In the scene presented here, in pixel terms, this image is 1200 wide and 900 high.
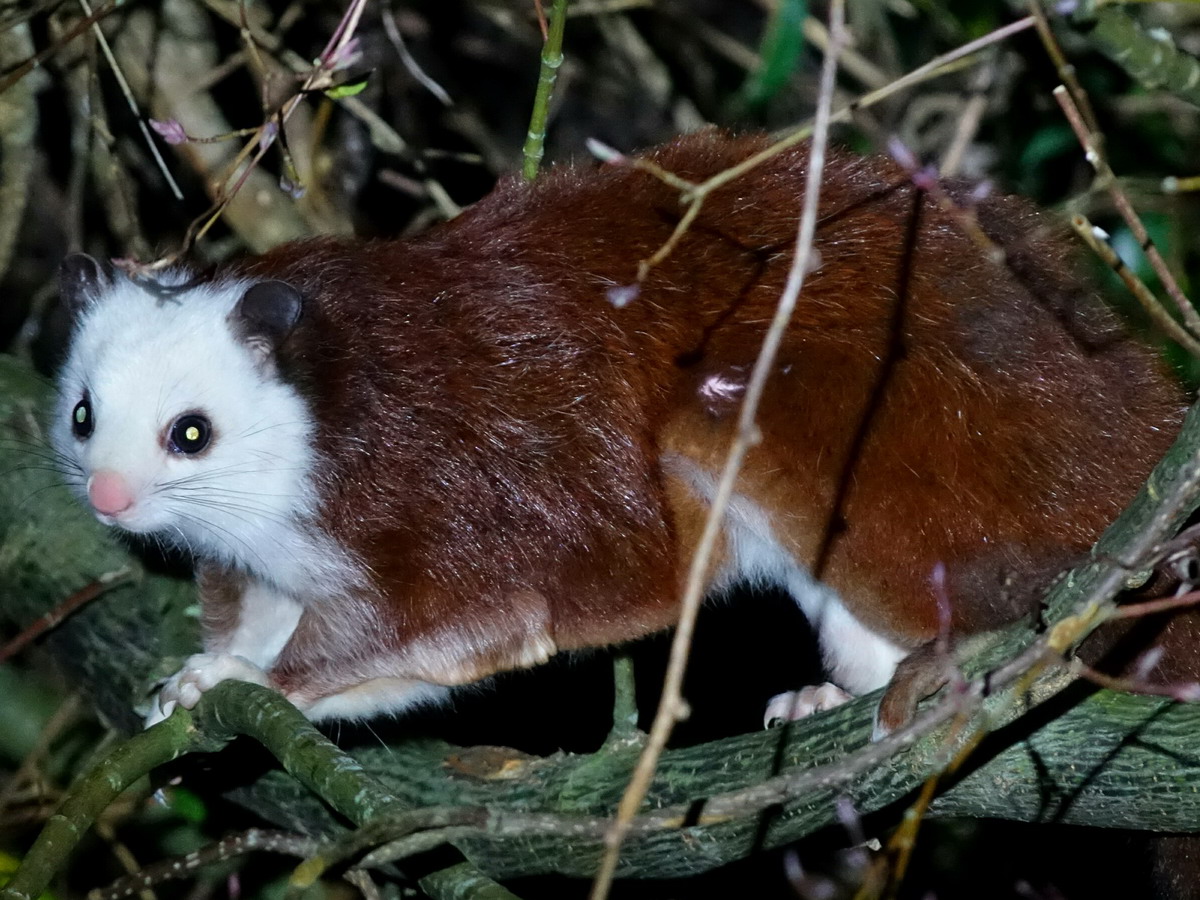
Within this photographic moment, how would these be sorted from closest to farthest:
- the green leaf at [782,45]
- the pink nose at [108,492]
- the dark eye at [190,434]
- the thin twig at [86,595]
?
1. the pink nose at [108,492]
2. the dark eye at [190,434]
3. the thin twig at [86,595]
4. the green leaf at [782,45]

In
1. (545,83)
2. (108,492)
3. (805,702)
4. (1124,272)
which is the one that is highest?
(545,83)

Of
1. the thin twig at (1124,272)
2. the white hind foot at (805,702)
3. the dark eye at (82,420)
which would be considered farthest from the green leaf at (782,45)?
the dark eye at (82,420)

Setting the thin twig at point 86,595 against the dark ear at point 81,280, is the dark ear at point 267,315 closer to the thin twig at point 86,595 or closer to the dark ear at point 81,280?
the dark ear at point 81,280

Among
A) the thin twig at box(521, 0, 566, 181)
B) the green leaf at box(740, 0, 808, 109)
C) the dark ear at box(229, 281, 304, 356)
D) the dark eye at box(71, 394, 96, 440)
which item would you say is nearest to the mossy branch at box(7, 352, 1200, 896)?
the dark eye at box(71, 394, 96, 440)

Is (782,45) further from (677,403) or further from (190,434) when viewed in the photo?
(190,434)

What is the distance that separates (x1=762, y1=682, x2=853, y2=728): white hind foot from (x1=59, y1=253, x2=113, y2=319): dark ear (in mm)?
1991

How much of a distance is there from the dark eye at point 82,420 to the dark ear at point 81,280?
1.07 feet

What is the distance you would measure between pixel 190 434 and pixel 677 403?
3.52ft

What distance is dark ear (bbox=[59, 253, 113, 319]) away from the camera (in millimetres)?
3412

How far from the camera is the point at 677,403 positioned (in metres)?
3.21

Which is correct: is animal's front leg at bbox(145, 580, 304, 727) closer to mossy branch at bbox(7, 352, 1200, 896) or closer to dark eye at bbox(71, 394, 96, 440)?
mossy branch at bbox(7, 352, 1200, 896)

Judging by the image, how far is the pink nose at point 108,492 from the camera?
296 cm

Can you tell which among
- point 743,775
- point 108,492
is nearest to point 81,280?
point 108,492

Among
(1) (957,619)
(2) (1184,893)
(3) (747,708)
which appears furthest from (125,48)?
(2) (1184,893)
